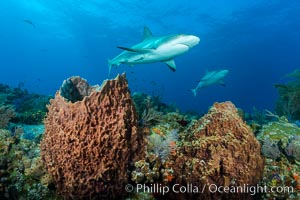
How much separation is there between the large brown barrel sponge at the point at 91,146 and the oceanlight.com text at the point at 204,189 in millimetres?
354

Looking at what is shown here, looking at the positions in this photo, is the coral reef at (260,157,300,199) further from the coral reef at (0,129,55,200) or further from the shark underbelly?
the shark underbelly

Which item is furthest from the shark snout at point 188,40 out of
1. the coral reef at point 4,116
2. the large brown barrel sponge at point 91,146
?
the coral reef at point 4,116

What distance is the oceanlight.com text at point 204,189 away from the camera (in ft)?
11.4

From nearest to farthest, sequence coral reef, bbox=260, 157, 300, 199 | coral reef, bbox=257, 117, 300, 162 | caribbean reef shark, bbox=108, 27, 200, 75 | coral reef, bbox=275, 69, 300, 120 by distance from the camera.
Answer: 1. coral reef, bbox=260, 157, 300, 199
2. coral reef, bbox=257, 117, 300, 162
3. caribbean reef shark, bbox=108, 27, 200, 75
4. coral reef, bbox=275, 69, 300, 120

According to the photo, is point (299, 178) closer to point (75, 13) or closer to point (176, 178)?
point (176, 178)

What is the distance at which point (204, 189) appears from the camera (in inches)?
137

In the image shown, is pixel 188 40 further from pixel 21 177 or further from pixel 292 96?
pixel 292 96

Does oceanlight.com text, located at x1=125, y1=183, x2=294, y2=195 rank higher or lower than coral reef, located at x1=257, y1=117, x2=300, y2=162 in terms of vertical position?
lower

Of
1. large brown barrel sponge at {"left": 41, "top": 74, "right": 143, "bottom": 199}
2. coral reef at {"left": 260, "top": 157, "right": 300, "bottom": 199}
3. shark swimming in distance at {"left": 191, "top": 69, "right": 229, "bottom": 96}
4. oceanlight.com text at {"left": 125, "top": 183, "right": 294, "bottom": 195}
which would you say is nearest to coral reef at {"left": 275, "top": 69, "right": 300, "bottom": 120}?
shark swimming in distance at {"left": 191, "top": 69, "right": 229, "bottom": 96}

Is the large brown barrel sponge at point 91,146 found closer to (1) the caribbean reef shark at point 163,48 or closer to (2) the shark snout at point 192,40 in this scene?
(1) the caribbean reef shark at point 163,48

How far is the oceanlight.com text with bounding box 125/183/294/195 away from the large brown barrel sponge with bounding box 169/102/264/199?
0.02 m

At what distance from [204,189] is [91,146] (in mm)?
Result: 1797

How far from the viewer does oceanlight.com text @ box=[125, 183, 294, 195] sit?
3.47 m

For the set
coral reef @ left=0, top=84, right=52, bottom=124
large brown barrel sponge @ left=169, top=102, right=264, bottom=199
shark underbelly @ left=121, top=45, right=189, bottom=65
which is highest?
shark underbelly @ left=121, top=45, right=189, bottom=65
